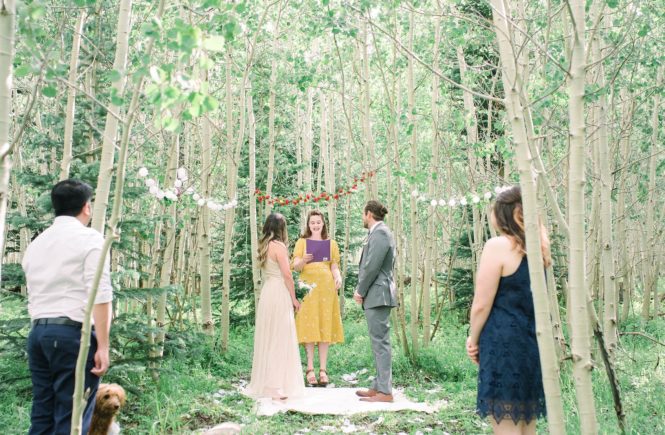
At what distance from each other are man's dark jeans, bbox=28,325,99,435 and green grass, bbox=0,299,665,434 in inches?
64.9

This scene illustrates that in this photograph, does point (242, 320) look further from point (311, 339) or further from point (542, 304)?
point (542, 304)

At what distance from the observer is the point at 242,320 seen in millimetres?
10492

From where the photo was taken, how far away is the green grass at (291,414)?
4.82m

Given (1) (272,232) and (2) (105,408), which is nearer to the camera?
(2) (105,408)

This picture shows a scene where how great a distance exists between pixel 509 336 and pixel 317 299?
4.38m

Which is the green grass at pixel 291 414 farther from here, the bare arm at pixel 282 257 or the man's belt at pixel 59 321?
the man's belt at pixel 59 321

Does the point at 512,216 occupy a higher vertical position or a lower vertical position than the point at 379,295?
higher

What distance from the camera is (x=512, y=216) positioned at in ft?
9.99

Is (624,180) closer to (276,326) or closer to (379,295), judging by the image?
(379,295)

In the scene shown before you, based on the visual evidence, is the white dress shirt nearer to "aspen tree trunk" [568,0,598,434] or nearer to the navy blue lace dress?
the navy blue lace dress

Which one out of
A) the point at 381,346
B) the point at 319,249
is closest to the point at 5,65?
the point at 381,346

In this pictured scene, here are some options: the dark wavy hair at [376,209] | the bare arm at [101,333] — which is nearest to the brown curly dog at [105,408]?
the bare arm at [101,333]

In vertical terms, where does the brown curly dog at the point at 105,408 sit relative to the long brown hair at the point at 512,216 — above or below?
below

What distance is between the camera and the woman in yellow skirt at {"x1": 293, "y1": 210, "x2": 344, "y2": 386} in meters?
7.11
